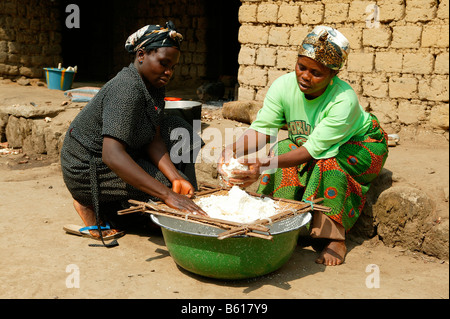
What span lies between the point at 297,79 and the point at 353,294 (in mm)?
1378

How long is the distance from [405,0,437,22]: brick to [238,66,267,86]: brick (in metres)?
2.04

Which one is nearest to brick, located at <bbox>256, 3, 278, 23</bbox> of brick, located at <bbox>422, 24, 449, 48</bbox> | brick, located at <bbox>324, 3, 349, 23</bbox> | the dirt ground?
brick, located at <bbox>324, 3, 349, 23</bbox>

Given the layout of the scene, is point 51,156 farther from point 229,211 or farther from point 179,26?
point 179,26

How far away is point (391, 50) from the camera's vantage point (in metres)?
5.16

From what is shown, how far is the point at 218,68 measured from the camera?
10.2 meters

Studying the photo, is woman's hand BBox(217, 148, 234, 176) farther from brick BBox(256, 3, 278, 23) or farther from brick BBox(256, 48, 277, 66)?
brick BBox(256, 3, 278, 23)

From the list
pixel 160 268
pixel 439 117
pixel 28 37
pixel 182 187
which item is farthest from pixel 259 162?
pixel 28 37

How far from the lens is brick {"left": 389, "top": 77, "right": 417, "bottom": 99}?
5047 mm

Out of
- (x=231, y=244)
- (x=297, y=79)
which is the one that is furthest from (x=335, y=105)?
(x=231, y=244)

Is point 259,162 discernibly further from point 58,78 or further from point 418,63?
point 58,78

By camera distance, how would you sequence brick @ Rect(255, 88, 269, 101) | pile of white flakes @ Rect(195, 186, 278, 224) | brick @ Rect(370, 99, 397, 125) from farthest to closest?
brick @ Rect(255, 88, 269, 101)
brick @ Rect(370, 99, 397, 125)
pile of white flakes @ Rect(195, 186, 278, 224)

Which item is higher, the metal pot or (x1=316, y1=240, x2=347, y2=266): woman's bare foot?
the metal pot

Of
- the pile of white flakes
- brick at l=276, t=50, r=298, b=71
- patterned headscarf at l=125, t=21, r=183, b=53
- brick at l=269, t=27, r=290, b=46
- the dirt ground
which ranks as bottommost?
the dirt ground

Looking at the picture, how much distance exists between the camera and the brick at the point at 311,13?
5.68 meters
